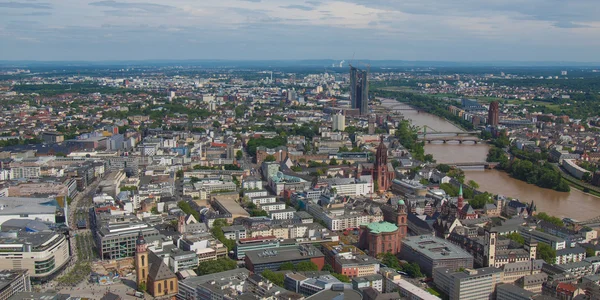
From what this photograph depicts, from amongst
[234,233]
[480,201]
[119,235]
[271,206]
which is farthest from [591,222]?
[119,235]

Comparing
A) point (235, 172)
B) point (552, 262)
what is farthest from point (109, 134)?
point (552, 262)

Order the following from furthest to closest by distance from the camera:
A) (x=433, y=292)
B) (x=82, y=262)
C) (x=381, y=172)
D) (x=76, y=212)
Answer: (x=381, y=172) → (x=76, y=212) → (x=82, y=262) → (x=433, y=292)

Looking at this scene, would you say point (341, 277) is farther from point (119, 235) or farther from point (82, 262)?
point (82, 262)

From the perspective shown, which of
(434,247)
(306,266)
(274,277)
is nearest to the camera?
(274,277)

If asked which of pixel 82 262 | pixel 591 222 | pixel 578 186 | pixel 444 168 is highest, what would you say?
pixel 444 168

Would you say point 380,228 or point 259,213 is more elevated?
point 380,228

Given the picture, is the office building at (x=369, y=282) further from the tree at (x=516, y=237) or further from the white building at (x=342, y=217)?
the white building at (x=342, y=217)

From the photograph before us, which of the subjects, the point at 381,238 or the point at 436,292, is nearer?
the point at 436,292

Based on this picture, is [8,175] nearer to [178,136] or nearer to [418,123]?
[178,136]
